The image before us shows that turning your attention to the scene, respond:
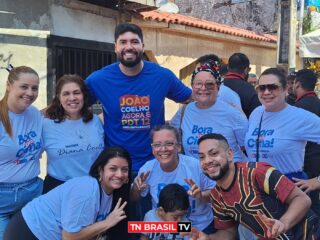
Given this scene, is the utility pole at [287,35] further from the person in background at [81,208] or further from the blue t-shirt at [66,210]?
the blue t-shirt at [66,210]

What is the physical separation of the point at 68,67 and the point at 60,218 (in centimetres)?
405

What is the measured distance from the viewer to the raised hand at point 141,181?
11.0ft

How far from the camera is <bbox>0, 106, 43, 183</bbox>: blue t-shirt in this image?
3113mm

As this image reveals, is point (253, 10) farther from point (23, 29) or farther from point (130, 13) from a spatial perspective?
point (23, 29)

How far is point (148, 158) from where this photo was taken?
12.0 feet

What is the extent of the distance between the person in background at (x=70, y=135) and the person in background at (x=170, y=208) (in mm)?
636

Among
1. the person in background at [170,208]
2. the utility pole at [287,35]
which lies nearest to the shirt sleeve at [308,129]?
the person in background at [170,208]

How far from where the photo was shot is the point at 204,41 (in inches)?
430

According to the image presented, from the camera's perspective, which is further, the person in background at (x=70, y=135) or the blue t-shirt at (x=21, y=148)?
the person in background at (x=70, y=135)

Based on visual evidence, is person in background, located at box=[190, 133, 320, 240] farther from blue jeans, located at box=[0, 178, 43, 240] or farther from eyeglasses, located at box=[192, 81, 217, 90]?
blue jeans, located at box=[0, 178, 43, 240]

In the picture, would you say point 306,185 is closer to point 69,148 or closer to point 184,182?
point 184,182

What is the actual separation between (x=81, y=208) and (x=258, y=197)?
1190mm

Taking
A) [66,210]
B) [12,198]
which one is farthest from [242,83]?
[12,198]

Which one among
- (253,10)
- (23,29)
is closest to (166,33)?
(23,29)
